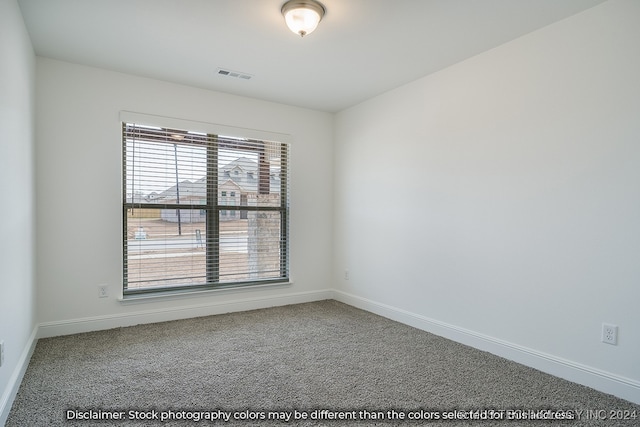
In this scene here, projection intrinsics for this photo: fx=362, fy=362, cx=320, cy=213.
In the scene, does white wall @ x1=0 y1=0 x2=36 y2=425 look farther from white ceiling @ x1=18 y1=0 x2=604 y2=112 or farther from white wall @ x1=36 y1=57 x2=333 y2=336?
white ceiling @ x1=18 y1=0 x2=604 y2=112

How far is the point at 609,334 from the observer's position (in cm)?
231

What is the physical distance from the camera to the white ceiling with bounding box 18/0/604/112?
240 cm

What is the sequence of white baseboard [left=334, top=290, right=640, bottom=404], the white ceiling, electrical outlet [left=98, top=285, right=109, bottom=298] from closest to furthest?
white baseboard [left=334, top=290, right=640, bottom=404] → the white ceiling → electrical outlet [left=98, top=285, right=109, bottom=298]

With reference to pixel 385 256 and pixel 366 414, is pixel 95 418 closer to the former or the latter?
pixel 366 414

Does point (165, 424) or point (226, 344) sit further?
point (226, 344)

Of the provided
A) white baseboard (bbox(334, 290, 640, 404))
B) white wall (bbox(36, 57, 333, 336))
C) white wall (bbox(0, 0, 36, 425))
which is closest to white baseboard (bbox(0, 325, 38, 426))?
white wall (bbox(0, 0, 36, 425))

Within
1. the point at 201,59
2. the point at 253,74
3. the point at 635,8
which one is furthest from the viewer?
the point at 253,74

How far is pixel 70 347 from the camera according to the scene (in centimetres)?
298

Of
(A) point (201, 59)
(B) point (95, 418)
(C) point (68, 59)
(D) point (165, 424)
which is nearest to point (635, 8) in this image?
(A) point (201, 59)

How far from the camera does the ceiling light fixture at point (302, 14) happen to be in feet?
7.61

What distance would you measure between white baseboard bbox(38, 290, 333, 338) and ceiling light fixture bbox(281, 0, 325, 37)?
9.70 ft

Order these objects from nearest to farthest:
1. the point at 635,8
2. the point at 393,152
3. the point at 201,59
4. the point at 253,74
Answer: the point at 635,8 → the point at 201,59 → the point at 253,74 → the point at 393,152

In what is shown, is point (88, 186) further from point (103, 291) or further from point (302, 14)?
point (302, 14)

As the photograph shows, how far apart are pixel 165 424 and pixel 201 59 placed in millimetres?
2810
